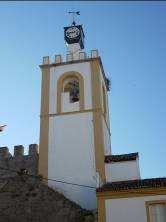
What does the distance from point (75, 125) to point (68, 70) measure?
14.9 ft

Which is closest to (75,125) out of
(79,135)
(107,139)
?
(79,135)

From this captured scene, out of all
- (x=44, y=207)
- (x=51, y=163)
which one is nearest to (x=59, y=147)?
(x=51, y=163)

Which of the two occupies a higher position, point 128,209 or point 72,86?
point 72,86

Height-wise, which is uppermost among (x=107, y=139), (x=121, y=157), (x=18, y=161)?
(x=107, y=139)

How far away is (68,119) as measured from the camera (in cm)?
2819

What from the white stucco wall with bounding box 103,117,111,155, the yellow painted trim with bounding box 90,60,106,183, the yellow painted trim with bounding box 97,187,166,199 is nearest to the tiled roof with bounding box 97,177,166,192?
the yellow painted trim with bounding box 97,187,166,199

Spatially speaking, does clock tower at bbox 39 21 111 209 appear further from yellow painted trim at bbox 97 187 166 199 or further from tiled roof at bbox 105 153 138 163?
yellow painted trim at bbox 97 187 166 199

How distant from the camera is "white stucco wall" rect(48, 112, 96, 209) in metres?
25.7

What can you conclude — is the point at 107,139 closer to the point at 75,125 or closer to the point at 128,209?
the point at 75,125

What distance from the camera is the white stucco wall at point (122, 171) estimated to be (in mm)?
25672

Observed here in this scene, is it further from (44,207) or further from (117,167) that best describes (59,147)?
(44,207)

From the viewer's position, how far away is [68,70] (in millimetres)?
30438

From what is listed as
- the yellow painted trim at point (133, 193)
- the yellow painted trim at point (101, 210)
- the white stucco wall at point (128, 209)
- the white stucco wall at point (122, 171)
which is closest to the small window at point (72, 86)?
the white stucco wall at point (122, 171)

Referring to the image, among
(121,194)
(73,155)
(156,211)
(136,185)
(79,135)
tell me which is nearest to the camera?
(156,211)
